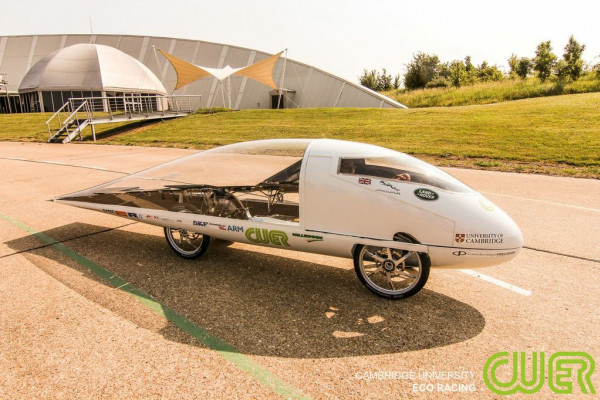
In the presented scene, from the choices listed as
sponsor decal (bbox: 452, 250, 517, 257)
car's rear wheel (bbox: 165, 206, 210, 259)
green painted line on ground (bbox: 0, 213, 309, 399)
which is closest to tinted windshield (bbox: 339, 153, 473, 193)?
sponsor decal (bbox: 452, 250, 517, 257)

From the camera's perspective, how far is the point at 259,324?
3.34 m

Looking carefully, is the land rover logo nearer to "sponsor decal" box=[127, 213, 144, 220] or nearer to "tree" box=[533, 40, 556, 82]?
"sponsor decal" box=[127, 213, 144, 220]

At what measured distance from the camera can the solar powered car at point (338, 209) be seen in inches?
137

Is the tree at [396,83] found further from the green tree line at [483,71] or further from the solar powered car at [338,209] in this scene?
the solar powered car at [338,209]

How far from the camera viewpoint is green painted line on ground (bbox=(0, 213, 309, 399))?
2.62m

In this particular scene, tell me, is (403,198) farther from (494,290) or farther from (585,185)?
(585,185)

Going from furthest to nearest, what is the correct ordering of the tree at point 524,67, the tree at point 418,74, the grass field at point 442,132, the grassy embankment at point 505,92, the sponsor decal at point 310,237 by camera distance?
the tree at point 418,74 → the tree at point 524,67 → the grassy embankment at point 505,92 → the grass field at point 442,132 → the sponsor decal at point 310,237

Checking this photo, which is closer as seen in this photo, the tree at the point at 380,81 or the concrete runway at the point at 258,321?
the concrete runway at the point at 258,321

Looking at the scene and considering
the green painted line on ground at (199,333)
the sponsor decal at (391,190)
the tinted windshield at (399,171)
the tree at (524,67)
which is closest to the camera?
the green painted line on ground at (199,333)

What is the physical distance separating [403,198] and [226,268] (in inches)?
93.0

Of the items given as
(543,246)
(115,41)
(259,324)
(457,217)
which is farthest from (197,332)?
(115,41)

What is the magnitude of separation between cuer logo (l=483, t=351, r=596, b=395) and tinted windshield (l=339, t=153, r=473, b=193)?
1.59 meters

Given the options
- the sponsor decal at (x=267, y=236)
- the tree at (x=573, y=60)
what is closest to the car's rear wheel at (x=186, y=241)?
the sponsor decal at (x=267, y=236)

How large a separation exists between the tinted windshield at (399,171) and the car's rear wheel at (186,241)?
214 centimetres
